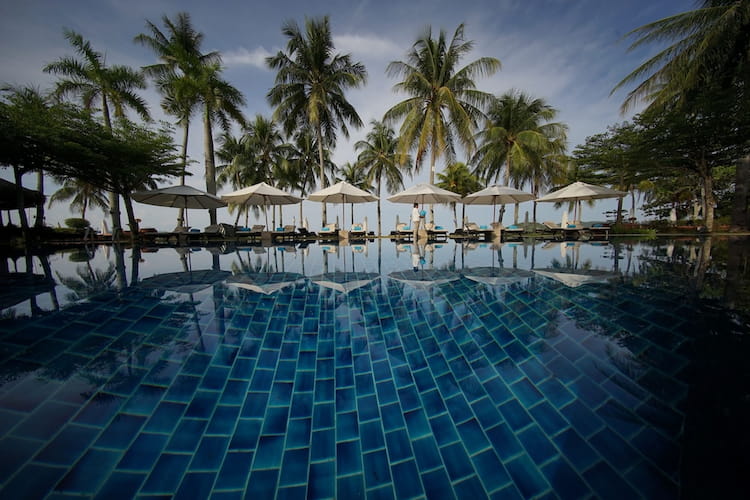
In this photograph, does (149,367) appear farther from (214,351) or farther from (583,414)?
(583,414)

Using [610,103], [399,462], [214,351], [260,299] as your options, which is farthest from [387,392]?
[610,103]

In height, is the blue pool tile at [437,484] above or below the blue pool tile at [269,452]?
below

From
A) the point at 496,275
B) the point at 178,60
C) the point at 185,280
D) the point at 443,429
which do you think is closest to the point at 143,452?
the point at 443,429

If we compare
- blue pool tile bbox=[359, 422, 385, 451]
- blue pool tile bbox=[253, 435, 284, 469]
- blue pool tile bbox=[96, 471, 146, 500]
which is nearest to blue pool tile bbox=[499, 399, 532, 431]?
blue pool tile bbox=[359, 422, 385, 451]

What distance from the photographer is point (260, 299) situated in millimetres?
4414

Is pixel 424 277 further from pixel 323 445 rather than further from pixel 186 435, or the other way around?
pixel 186 435

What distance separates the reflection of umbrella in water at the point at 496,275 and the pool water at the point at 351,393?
0.87 metres

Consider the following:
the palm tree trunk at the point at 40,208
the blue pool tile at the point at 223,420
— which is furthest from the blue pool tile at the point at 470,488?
the palm tree trunk at the point at 40,208

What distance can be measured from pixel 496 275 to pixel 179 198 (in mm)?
15382

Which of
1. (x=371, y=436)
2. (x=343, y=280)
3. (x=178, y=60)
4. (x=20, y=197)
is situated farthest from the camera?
(x=178, y=60)

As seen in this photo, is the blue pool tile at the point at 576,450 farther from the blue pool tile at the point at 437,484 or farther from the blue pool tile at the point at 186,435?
the blue pool tile at the point at 186,435

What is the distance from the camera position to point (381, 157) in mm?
26828

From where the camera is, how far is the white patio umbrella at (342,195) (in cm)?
1404

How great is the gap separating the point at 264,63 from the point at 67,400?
2034 centimetres
